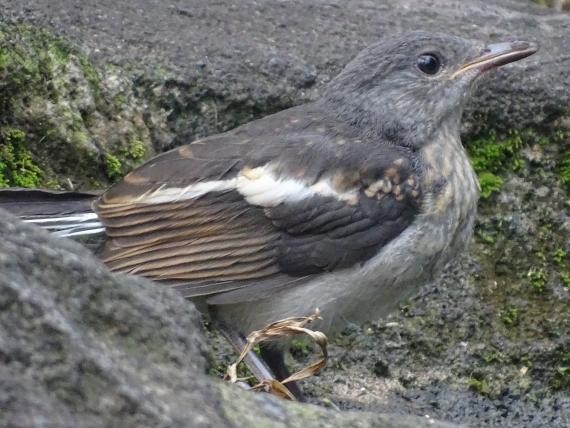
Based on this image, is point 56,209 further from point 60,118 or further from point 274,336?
point 274,336

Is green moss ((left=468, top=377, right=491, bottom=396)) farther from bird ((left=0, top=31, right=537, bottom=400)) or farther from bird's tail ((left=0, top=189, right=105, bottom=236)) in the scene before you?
bird's tail ((left=0, top=189, right=105, bottom=236))

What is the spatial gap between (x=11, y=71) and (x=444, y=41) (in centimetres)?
186

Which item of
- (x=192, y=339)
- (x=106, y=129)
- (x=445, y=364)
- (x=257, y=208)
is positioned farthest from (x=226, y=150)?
(x=192, y=339)

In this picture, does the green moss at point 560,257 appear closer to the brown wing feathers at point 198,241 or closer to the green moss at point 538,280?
the green moss at point 538,280

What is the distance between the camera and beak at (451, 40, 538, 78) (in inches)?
203

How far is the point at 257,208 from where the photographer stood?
14.8ft

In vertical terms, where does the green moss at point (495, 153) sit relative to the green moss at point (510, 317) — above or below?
above

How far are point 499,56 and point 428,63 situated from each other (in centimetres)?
30

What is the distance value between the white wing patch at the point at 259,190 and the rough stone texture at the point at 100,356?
1.78 meters

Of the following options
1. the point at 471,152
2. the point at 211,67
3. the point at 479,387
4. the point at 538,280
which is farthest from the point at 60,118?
the point at 538,280

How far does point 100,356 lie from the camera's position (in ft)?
7.34

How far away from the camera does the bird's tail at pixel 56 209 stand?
4.48m

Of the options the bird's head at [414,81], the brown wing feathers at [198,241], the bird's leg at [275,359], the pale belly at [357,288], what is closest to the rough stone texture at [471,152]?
the bird's leg at [275,359]

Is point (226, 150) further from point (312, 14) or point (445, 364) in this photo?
point (312, 14)
